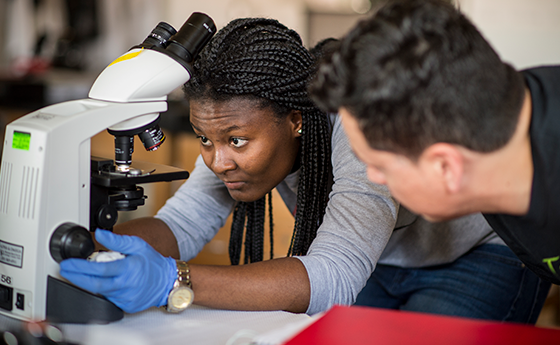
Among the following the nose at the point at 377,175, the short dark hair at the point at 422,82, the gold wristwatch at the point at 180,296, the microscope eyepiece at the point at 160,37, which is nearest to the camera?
the short dark hair at the point at 422,82

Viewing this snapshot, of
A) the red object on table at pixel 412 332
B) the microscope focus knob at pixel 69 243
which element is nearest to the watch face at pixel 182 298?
the microscope focus knob at pixel 69 243

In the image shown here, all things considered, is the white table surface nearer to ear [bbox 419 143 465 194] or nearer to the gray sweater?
the gray sweater

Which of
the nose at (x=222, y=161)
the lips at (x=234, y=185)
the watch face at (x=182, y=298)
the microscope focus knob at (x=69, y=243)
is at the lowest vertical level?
the watch face at (x=182, y=298)

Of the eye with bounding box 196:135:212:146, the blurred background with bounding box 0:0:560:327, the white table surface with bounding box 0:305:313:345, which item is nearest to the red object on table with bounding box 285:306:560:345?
the white table surface with bounding box 0:305:313:345

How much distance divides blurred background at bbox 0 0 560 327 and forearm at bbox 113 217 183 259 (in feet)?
1.82

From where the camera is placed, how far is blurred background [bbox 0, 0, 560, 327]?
2855 millimetres

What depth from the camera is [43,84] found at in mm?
3586

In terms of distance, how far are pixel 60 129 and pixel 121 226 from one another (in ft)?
1.47

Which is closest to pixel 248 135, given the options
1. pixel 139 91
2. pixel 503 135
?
pixel 139 91

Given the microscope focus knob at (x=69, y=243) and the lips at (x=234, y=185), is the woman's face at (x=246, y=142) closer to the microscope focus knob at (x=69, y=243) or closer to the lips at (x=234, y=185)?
the lips at (x=234, y=185)

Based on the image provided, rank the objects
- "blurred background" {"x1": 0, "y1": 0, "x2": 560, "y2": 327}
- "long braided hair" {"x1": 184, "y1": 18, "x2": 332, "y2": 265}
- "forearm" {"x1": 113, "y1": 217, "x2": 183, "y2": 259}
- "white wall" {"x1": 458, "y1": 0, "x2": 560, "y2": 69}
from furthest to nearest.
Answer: "white wall" {"x1": 458, "y1": 0, "x2": 560, "y2": 69} < "blurred background" {"x1": 0, "y1": 0, "x2": 560, "y2": 327} < "forearm" {"x1": 113, "y1": 217, "x2": 183, "y2": 259} < "long braided hair" {"x1": 184, "y1": 18, "x2": 332, "y2": 265}

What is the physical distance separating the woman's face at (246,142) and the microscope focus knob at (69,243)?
1.20 ft

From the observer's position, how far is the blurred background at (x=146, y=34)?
2855mm

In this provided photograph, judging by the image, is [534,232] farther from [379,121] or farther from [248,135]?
[248,135]
